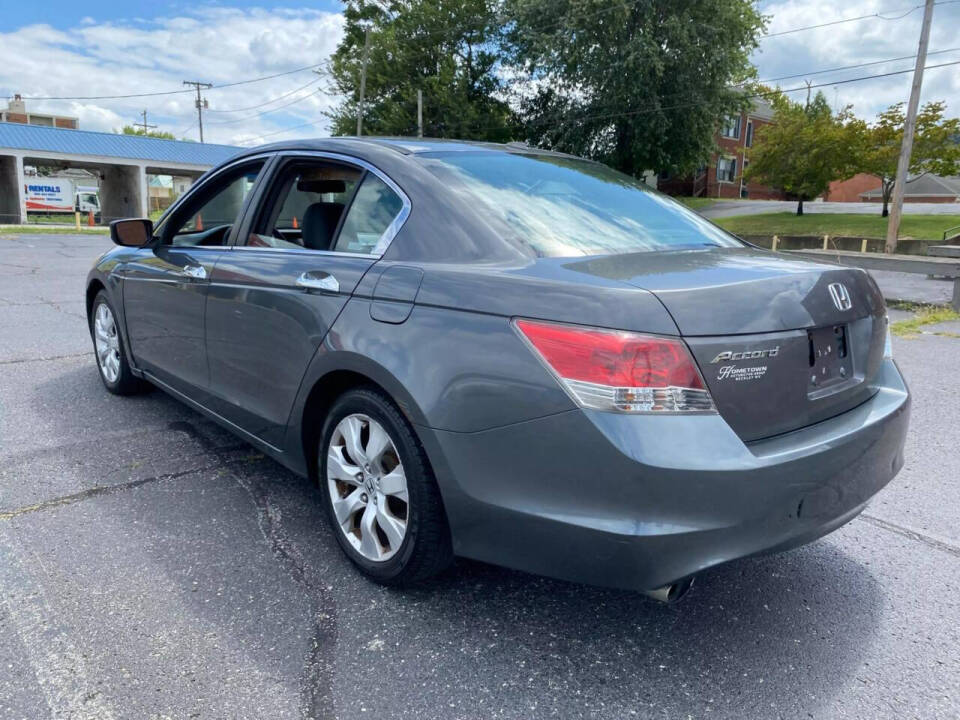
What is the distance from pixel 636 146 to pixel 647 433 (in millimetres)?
31374

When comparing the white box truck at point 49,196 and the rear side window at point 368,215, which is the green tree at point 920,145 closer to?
the rear side window at point 368,215

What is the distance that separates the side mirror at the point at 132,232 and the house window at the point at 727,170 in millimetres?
51233

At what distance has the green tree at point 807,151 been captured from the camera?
32.4m

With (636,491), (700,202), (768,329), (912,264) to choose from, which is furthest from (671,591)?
(700,202)

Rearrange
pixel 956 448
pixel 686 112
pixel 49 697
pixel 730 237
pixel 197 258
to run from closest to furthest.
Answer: pixel 49 697, pixel 730 237, pixel 197 258, pixel 956 448, pixel 686 112

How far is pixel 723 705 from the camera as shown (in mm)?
2020

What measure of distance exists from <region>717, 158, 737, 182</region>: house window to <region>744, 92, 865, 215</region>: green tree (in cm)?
1437

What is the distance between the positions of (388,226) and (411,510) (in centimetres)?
105

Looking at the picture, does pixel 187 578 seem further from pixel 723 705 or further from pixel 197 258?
pixel 723 705

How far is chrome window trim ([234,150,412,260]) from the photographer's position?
103 inches

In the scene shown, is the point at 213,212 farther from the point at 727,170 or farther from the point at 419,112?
the point at 727,170

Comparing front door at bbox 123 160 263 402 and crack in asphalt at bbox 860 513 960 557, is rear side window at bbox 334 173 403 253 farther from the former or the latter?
crack in asphalt at bbox 860 513 960 557

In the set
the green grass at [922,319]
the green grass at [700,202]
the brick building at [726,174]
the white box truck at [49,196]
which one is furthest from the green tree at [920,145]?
A: the white box truck at [49,196]

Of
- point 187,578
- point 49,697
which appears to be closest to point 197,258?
point 187,578
